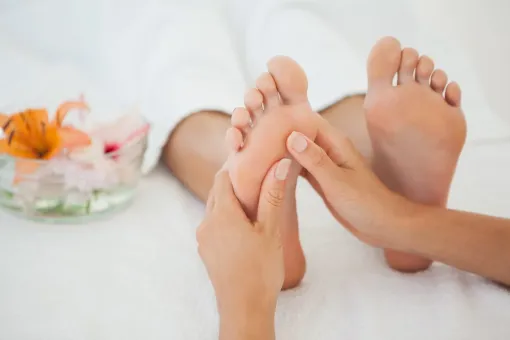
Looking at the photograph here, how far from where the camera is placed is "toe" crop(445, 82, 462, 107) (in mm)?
700

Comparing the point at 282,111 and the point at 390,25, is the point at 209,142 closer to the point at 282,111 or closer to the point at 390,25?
the point at 282,111

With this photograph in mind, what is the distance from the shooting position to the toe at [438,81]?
2.31 feet

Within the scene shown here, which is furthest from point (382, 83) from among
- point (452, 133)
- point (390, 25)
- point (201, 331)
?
point (390, 25)

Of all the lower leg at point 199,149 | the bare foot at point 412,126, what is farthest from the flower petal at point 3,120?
the bare foot at point 412,126

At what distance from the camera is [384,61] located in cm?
69

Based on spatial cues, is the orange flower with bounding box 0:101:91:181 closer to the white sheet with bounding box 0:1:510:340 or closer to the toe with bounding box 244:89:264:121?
the white sheet with bounding box 0:1:510:340

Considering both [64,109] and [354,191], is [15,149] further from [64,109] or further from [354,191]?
[354,191]

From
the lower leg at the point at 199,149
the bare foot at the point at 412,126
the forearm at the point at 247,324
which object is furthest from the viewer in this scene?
the lower leg at the point at 199,149

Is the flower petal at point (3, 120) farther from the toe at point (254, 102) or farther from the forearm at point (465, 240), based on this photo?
the forearm at point (465, 240)

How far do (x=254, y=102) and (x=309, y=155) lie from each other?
8 centimetres

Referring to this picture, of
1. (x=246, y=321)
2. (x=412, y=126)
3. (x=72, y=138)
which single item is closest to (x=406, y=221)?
(x=412, y=126)

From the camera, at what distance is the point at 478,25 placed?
1.15 meters

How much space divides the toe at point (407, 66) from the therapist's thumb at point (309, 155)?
0.52ft

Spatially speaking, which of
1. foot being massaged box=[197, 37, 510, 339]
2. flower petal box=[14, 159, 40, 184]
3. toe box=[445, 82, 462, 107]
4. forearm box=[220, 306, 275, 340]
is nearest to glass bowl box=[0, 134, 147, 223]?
flower petal box=[14, 159, 40, 184]
